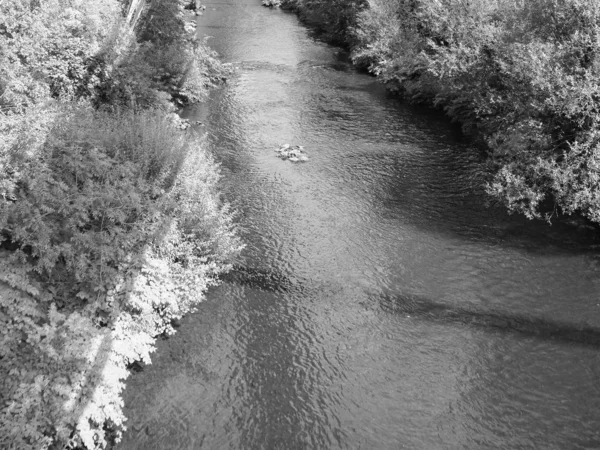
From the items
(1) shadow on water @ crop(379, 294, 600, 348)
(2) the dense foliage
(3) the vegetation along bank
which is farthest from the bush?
(2) the dense foliage

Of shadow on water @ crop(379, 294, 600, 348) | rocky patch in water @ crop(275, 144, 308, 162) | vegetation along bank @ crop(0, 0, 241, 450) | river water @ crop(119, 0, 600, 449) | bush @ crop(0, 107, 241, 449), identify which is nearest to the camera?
bush @ crop(0, 107, 241, 449)

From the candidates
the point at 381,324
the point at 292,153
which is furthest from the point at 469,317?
the point at 292,153

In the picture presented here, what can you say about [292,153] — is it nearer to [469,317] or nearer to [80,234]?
[469,317]

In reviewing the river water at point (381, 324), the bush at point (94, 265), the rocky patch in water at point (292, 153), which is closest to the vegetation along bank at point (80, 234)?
the bush at point (94, 265)

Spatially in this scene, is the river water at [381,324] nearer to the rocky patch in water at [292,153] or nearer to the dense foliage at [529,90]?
the rocky patch in water at [292,153]

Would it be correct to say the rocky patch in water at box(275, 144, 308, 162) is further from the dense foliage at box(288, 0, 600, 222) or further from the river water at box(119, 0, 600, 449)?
the dense foliage at box(288, 0, 600, 222)
